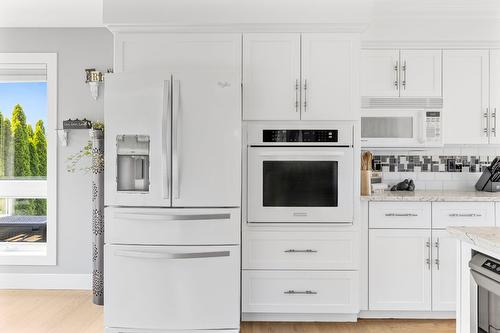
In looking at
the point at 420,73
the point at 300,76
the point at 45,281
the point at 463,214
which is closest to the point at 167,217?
the point at 300,76

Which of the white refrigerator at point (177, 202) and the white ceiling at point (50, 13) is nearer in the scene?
the white refrigerator at point (177, 202)

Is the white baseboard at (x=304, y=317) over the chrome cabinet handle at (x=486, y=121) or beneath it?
beneath

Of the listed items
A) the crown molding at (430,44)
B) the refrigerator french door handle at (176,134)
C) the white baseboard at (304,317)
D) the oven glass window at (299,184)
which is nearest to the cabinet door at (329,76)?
the oven glass window at (299,184)

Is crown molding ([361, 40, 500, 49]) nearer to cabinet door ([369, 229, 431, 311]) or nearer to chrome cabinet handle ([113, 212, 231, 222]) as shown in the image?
cabinet door ([369, 229, 431, 311])

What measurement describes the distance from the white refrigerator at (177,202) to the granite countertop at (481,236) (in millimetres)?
1456

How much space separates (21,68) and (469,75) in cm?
387

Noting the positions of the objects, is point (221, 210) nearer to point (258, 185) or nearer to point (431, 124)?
point (258, 185)

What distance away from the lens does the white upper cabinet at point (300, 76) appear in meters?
Answer: 3.04

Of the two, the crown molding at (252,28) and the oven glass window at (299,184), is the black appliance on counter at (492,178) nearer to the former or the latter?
the oven glass window at (299,184)

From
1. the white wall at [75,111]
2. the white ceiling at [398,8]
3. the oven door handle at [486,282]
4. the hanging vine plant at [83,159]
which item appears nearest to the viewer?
the oven door handle at [486,282]

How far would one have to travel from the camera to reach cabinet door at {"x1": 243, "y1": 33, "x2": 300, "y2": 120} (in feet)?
9.96

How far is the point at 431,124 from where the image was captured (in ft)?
11.2

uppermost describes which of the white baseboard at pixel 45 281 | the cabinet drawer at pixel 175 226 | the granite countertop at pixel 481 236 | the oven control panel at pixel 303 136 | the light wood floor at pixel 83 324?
the oven control panel at pixel 303 136

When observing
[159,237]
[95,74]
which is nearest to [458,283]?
[159,237]
